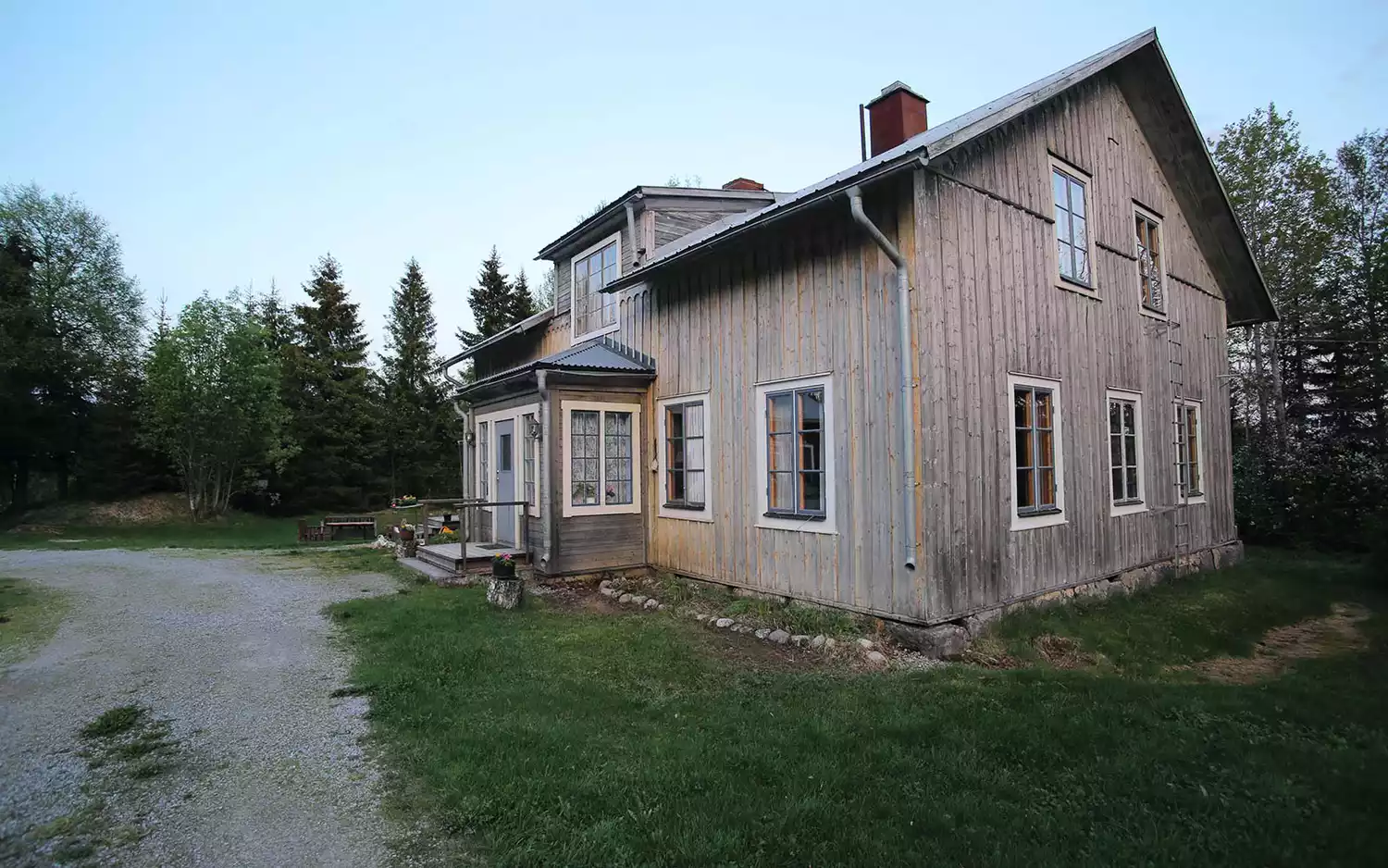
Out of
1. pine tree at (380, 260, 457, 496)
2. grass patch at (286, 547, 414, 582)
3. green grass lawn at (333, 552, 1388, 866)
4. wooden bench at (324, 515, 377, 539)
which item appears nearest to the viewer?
green grass lawn at (333, 552, 1388, 866)

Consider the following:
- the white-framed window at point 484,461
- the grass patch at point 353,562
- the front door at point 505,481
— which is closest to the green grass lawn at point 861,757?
the front door at point 505,481

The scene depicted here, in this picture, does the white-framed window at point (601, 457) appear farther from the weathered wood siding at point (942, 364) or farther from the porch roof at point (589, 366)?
the porch roof at point (589, 366)

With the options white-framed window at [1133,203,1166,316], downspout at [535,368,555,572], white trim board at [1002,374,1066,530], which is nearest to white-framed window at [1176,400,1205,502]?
white-framed window at [1133,203,1166,316]

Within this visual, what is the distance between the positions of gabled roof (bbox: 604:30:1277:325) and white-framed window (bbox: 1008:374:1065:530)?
2.83m

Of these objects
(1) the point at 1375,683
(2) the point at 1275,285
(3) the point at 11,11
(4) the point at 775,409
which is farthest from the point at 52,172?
(2) the point at 1275,285

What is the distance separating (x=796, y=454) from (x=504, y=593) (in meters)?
3.87

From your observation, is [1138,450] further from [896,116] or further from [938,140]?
[938,140]

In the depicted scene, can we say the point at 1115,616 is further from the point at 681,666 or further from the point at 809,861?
the point at 809,861

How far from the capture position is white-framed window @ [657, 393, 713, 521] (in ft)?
30.3

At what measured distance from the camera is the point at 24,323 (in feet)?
78.5

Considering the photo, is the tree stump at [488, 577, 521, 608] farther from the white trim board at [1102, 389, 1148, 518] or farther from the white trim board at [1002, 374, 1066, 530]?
the white trim board at [1102, 389, 1148, 518]

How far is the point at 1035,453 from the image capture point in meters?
7.86

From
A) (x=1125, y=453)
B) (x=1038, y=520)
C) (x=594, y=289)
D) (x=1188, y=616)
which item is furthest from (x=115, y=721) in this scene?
(x=1125, y=453)

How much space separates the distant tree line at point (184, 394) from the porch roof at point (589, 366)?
45.5 ft
